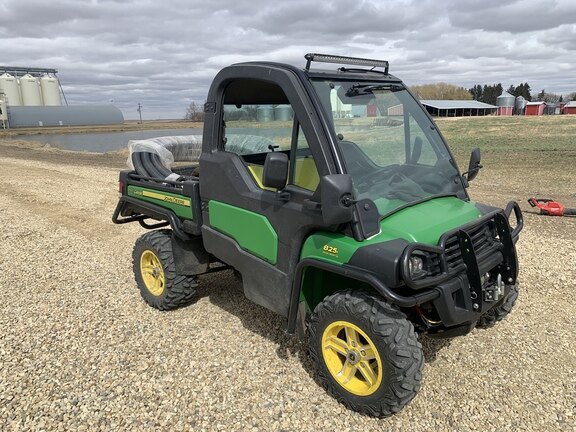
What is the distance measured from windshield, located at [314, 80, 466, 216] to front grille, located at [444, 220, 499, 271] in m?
0.39

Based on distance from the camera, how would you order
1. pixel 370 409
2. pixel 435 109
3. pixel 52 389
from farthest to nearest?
pixel 435 109 → pixel 52 389 → pixel 370 409

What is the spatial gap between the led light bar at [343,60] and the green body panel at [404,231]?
46.9 inches

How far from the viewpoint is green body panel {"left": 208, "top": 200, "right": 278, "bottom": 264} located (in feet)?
11.3

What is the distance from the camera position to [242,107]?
13.0 feet

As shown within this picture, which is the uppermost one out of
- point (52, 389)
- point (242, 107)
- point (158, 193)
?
point (242, 107)

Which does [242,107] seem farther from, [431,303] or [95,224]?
[95,224]

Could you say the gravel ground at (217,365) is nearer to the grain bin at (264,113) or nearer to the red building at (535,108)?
the grain bin at (264,113)

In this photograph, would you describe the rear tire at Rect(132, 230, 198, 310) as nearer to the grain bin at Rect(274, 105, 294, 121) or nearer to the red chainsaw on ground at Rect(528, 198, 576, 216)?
the grain bin at Rect(274, 105, 294, 121)

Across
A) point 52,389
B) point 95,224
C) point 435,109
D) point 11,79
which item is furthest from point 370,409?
point 11,79

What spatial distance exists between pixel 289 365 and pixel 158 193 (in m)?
2.09

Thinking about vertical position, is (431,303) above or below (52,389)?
above

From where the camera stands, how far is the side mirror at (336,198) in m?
2.74

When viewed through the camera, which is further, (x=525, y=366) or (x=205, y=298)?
(x=205, y=298)

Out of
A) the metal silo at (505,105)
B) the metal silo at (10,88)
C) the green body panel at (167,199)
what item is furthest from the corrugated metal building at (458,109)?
the green body panel at (167,199)
